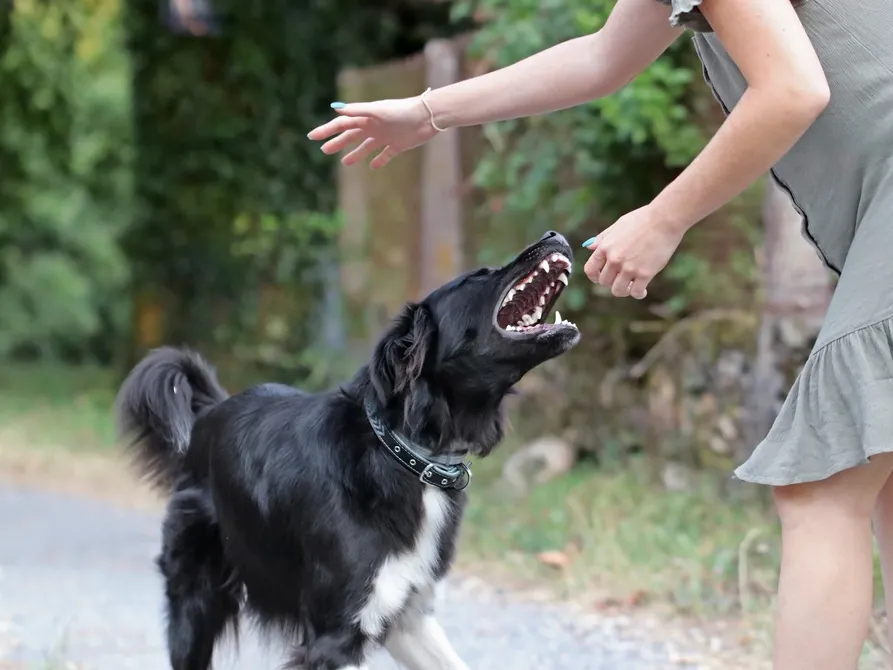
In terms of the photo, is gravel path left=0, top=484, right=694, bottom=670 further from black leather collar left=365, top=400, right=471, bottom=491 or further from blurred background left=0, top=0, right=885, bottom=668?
black leather collar left=365, top=400, right=471, bottom=491

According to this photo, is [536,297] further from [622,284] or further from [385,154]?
[622,284]

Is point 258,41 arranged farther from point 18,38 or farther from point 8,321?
point 8,321

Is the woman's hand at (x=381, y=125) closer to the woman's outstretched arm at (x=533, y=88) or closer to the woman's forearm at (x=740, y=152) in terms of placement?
the woman's outstretched arm at (x=533, y=88)

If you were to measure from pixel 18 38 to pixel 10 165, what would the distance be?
2609mm

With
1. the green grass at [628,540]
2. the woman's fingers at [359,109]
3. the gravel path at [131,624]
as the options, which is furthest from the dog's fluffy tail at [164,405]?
the green grass at [628,540]

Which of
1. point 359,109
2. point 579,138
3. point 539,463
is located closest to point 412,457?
point 359,109

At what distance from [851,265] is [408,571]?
1.37 metres

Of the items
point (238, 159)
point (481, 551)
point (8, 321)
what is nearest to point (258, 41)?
point (238, 159)

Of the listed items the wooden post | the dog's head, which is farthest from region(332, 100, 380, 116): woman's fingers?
the wooden post

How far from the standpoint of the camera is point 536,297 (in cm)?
300

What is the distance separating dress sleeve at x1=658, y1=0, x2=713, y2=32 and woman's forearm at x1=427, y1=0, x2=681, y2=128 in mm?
411

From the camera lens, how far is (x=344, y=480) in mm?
2887

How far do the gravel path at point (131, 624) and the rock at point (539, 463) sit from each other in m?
1.48

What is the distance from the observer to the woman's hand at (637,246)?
6.53ft
